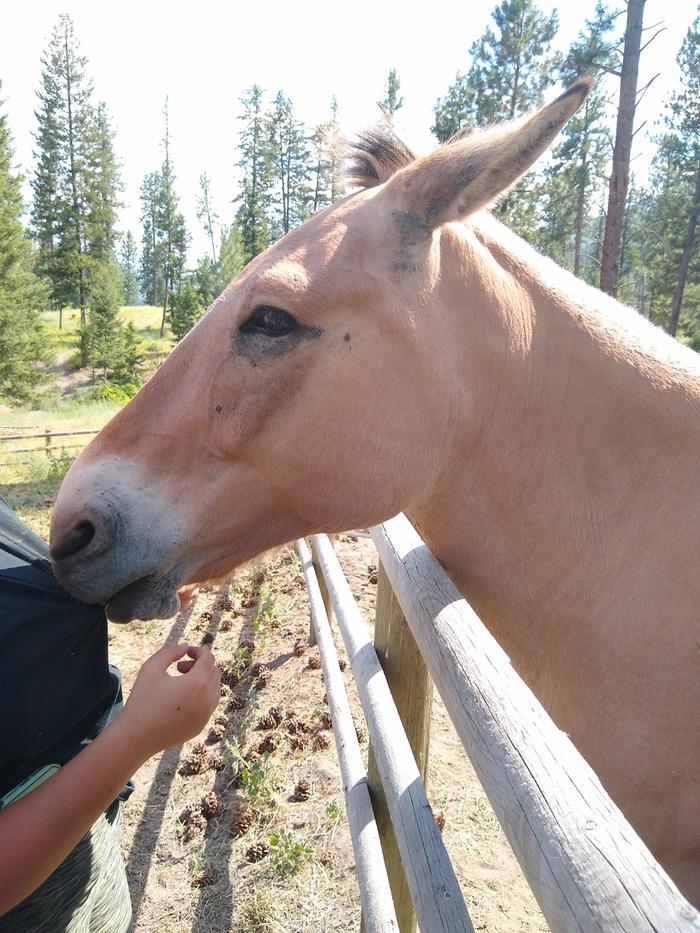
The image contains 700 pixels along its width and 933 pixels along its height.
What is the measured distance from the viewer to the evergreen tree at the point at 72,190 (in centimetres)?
4162

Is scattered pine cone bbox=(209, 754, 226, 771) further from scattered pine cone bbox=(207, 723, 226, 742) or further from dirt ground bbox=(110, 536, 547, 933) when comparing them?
scattered pine cone bbox=(207, 723, 226, 742)

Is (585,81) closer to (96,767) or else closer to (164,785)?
(96,767)

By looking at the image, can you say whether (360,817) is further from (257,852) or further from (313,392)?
(313,392)

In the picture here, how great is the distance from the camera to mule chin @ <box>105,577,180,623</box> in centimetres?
177

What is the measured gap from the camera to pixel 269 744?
163 inches

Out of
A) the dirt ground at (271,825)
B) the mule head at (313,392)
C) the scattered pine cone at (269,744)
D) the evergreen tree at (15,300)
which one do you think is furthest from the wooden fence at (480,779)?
the evergreen tree at (15,300)

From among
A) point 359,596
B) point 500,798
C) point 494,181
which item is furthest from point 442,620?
point 359,596

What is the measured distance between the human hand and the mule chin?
0.24 meters

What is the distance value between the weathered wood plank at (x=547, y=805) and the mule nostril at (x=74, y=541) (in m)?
1.06

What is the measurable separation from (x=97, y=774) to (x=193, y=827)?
284 cm

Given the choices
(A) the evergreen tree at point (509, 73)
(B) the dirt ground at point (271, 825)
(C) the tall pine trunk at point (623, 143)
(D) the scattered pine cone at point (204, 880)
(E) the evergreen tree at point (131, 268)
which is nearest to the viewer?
(B) the dirt ground at point (271, 825)

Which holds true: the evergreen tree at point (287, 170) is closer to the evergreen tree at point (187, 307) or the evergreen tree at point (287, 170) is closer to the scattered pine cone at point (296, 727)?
the evergreen tree at point (187, 307)

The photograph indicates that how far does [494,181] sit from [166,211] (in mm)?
63101

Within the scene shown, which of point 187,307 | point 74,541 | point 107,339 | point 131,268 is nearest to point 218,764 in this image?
point 74,541
